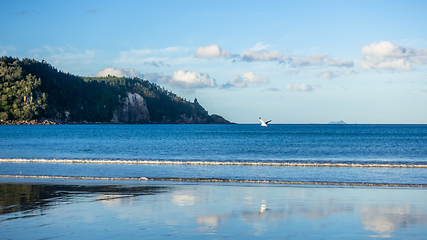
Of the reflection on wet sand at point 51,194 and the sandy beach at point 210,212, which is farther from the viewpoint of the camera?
the reflection on wet sand at point 51,194

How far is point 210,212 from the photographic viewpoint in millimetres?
13633

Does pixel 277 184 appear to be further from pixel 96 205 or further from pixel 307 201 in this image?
pixel 96 205

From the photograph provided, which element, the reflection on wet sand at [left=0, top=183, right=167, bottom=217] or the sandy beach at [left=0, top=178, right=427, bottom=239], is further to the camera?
the reflection on wet sand at [left=0, top=183, right=167, bottom=217]

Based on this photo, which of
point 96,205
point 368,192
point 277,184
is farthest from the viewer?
point 277,184

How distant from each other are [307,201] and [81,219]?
8.31 m

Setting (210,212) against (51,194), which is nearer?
(210,212)

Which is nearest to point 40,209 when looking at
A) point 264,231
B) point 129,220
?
point 129,220

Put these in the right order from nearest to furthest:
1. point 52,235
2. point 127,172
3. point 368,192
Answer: point 52,235
point 368,192
point 127,172

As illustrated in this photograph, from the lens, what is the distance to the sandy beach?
1085 centimetres

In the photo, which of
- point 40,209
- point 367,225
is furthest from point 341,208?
point 40,209

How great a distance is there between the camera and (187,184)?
71.2 feet

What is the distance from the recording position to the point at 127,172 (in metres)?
28.1

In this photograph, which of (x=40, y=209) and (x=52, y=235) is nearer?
(x=52, y=235)

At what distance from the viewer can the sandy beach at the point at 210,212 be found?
35.6 feet
